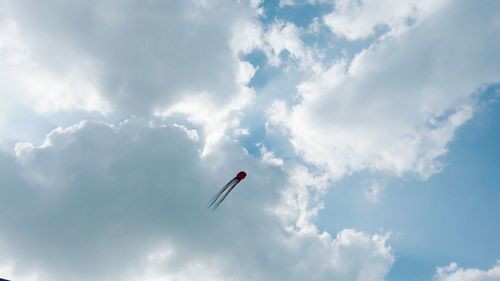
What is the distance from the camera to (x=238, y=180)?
74.1 m

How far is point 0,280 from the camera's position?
92125 millimetres

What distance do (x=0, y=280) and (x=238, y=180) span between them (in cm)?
7498

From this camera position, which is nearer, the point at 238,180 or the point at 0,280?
the point at 238,180

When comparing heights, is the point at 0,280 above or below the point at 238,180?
below
